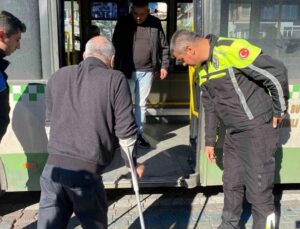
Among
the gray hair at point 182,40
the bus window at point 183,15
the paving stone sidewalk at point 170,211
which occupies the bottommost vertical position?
the paving stone sidewalk at point 170,211

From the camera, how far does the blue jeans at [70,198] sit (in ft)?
7.86

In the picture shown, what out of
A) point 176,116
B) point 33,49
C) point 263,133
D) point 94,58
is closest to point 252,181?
point 263,133

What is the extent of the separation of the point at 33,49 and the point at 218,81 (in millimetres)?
1602

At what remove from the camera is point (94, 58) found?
95.7 inches

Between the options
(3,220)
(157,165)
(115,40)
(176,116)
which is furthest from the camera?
(176,116)

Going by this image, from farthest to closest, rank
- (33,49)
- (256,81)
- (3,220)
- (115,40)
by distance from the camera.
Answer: (115,40) → (3,220) → (33,49) → (256,81)

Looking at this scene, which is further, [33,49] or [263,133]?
[33,49]

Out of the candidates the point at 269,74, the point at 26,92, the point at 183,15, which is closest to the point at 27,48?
the point at 26,92

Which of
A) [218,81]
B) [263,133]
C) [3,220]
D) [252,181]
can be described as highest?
[218,81]

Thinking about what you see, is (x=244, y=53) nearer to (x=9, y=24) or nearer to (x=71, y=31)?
(x=9, y=24)

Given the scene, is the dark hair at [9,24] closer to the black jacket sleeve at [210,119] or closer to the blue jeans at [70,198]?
the blue jeans at [70,198]

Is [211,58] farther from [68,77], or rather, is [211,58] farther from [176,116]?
[176,116]

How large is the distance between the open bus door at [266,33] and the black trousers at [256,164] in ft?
1.72

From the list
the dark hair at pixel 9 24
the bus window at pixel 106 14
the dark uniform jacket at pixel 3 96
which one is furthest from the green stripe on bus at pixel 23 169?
the bus window at pixel 106 14
